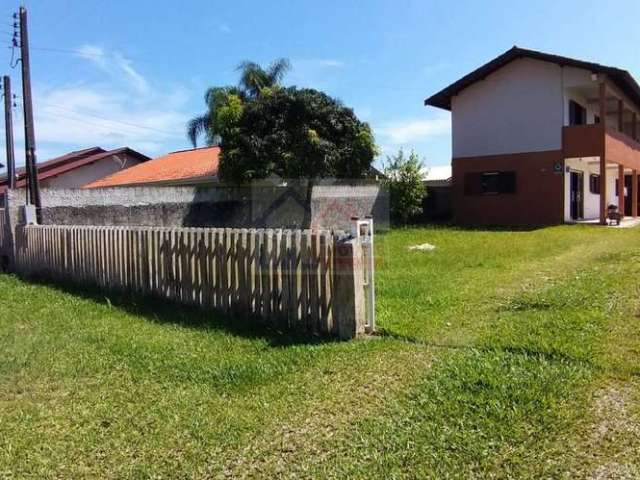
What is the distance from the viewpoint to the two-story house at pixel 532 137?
20.5 metres

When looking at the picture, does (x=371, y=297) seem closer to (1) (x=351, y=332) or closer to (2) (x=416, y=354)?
(1) (x=351, y=332)

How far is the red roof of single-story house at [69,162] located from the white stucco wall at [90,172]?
35cm

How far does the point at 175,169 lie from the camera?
84.6 ft

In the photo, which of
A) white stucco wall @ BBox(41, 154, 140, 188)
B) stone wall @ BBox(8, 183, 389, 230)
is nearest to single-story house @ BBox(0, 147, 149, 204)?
white stucco wall @ BBox(41, 154, 140, 188)

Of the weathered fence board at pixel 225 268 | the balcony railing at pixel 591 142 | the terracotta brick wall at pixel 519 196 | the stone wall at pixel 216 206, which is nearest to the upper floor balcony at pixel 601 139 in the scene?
the balcony railing at pixel 591 142

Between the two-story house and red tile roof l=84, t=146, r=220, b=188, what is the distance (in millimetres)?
9989

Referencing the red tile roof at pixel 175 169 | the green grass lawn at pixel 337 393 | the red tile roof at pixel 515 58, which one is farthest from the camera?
the red tile roof at pixel 175 169

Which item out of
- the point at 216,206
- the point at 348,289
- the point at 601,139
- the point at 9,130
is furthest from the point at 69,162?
the point at 348,289

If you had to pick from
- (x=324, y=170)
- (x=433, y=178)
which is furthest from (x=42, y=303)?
(x=433, y=178)

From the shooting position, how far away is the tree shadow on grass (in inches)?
213

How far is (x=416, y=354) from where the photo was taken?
15.6 feet

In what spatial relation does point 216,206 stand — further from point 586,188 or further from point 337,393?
point 586,188

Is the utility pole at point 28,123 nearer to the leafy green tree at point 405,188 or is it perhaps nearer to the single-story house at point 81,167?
the leafy green tree at point 405,188

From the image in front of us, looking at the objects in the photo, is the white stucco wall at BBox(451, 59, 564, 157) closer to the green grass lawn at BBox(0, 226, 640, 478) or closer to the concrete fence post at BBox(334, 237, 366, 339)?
the green grass lawn at BBox(0, 226, 640, 478)
